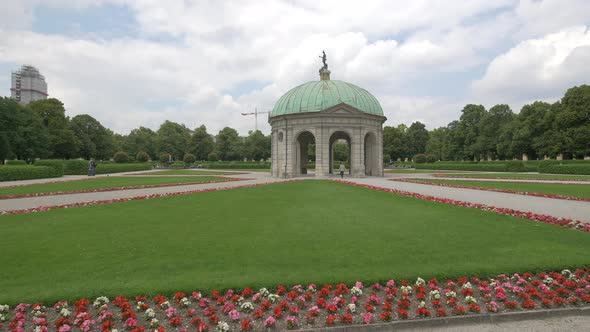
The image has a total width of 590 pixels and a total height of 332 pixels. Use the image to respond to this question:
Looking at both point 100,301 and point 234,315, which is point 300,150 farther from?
point 234,315

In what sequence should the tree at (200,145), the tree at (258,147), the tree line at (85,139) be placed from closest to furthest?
the tree line at (85,139) < the tree at (258,147) < the tree at (200,145)

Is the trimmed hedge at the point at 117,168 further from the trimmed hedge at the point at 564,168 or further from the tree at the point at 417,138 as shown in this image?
the tree at the point at 417,138

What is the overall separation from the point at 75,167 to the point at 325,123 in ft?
111

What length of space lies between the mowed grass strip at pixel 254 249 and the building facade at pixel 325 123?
90.6ft

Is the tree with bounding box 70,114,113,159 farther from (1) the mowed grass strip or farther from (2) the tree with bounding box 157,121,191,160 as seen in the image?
(1) the mowed grass strip

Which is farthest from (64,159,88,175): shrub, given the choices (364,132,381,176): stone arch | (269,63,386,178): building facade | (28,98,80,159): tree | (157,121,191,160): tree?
(157,121,191,160): tree

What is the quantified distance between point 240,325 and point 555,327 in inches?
179

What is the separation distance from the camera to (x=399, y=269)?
6590 mm

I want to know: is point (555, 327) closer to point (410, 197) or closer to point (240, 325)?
point (240, 325)

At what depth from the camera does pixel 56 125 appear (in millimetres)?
66250

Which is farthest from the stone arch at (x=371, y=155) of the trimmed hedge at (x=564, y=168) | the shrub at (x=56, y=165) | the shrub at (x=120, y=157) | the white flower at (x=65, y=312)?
the shrub at (x=120, y=157)

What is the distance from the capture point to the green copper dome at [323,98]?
133ft

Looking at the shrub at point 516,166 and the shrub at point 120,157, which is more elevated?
the shrub at point 120,157

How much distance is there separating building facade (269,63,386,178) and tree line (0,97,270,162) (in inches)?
1603
